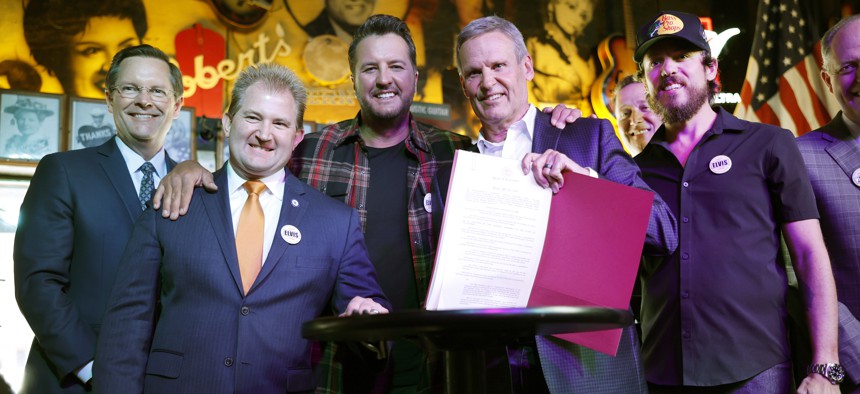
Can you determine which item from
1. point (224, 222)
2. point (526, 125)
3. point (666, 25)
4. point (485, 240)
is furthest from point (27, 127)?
point (485, 240)

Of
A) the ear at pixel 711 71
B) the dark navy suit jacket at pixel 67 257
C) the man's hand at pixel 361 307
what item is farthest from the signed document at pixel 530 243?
the dark navy suit jacket at pixel 67 257

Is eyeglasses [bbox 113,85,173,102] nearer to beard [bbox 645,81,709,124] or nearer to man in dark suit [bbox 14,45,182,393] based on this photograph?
man in dark suit [bbox 14,45,182,393]

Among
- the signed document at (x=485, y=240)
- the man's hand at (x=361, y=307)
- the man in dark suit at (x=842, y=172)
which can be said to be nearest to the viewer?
the signed document at (x=485, y=240)

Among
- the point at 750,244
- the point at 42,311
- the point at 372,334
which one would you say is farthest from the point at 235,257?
the point at 750,244

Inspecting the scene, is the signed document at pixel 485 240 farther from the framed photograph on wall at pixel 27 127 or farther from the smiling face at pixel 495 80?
the framed photograph on wall at pixel 27 127

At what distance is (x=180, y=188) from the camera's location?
80.6 inches

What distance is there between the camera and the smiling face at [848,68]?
2.40 metres

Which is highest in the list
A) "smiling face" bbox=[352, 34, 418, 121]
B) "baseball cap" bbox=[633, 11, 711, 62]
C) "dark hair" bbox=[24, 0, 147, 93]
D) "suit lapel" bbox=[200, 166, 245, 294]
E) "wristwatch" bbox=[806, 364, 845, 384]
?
"dark hair" bbox=[24, 0, 147, 93]

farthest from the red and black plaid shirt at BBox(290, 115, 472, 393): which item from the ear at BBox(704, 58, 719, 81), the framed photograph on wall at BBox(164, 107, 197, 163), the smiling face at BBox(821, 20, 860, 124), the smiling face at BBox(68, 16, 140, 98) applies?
the smiling face at BBox(68, 16, 140, 98)

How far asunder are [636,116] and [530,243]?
2.89m

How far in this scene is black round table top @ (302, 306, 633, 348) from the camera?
1.10 metres

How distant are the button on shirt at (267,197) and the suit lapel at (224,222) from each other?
2 cm

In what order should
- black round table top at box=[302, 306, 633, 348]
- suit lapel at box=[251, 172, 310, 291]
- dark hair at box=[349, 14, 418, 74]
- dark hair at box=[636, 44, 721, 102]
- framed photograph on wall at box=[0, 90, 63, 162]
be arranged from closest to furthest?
1. black round table top at box=[302, 306, 633, 348]
2. suit lapel at box=[251, 172, 310, 291]
3. dark hair at box=[636, 44, 721, 102]
4. dark hair at box=[349, 14, 418, 74]
5. framed photograph on wall at box=[0, 90, 63, 162]

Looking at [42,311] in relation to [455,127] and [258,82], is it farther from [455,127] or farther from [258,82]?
[455,127]
